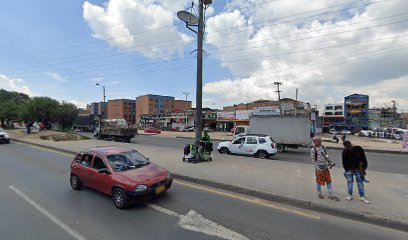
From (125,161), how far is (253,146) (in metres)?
9.71

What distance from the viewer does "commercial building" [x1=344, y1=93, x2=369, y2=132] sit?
6612 centimetres

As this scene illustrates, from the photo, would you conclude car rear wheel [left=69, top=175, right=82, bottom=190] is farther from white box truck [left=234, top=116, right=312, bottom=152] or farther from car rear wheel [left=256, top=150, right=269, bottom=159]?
white box truck [left=234, top=116, right=312, bottom=152]

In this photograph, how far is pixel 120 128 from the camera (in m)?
25.4

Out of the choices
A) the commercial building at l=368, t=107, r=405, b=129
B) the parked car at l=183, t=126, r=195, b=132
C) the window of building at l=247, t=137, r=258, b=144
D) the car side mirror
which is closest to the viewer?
the car side mirror

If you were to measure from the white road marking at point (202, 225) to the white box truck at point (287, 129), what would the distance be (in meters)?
14.3

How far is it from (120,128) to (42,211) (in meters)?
21.0

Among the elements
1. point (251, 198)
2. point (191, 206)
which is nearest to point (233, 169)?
point (251, 198)

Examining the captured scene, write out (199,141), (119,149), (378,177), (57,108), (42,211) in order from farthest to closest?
(57,108) < (199,141) < (378,177) < (119,149) < (42,211)

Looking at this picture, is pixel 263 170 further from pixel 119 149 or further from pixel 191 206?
pixel 119 149

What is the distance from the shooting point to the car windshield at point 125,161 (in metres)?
5.98

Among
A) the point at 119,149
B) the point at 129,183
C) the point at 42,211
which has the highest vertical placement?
the point at 119,149

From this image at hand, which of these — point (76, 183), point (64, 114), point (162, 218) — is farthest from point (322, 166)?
A: point (64, 114)

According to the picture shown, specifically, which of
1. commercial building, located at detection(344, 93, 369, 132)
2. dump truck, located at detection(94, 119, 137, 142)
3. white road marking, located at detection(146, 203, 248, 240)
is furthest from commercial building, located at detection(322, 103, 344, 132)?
white road marking, located at detection(146, 203, 248, 240)

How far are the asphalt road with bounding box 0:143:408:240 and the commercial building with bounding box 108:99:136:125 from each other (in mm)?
114968
